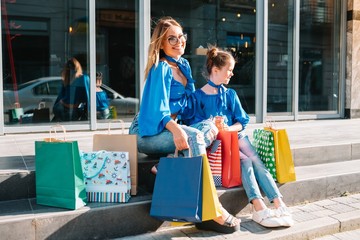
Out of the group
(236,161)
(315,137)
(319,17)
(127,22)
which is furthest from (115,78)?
(319,17)

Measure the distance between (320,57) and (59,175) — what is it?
7.15 meters

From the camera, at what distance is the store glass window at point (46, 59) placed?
630 centimetres

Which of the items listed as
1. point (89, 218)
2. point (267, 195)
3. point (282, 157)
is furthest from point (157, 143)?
point (282, 157)

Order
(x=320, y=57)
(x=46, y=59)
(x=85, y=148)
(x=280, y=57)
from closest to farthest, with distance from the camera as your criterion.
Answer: (x=85, y=148) < (x=46, y=59) < (x=280, y=57) < (x=320, y=57)

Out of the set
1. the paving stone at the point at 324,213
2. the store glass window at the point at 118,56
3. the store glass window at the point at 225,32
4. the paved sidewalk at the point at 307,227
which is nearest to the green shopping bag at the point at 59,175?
the paved sidewalk at the point at 307,227

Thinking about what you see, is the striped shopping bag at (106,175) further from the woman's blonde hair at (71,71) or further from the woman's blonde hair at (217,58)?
the woman's blonde hair at (71,71)

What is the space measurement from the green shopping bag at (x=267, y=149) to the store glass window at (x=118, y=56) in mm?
3459

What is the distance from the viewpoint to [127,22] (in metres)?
6.87

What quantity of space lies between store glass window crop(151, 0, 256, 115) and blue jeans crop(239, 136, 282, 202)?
164 inches

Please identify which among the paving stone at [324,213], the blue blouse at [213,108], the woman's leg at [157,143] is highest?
the blue blouse at [213,108]

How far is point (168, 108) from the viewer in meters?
3.23

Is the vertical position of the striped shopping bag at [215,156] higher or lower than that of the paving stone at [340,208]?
higher

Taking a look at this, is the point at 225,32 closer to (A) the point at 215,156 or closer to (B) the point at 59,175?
(A) the point at 215,156

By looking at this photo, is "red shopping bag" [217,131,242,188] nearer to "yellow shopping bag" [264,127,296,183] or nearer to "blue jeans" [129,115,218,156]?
"blue jeans" [129,115,218,156]
